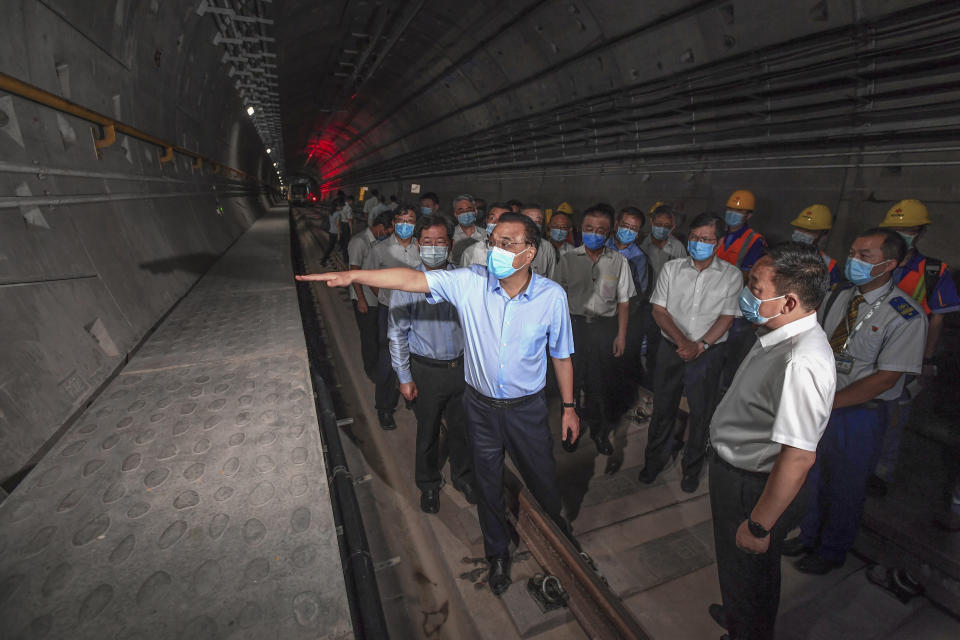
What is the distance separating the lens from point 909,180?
4.50 metres

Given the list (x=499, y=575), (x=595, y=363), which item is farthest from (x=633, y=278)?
(x=499, y=575)

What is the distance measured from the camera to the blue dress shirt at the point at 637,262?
17.0 ft

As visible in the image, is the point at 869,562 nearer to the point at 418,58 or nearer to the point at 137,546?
the point at 137,546

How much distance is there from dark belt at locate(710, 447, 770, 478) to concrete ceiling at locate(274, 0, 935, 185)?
511 centimetres

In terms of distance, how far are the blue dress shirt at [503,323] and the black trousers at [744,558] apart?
116 cm

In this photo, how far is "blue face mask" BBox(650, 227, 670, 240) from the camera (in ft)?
18.6

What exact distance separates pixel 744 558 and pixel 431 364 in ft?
7.54

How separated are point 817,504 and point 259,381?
402 centimetres

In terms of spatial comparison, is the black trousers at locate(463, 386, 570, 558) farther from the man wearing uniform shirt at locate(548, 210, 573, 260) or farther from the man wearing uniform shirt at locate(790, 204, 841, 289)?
the man wearing uniform shirt at locate(790, 204, 841, 289)

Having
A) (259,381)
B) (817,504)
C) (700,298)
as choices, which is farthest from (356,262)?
(817,504)

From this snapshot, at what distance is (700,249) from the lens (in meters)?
3.70

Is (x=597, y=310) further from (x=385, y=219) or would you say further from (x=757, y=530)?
(x=385, y=219)

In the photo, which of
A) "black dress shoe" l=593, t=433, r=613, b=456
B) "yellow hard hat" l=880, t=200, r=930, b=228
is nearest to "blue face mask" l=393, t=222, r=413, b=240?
"black dress shoe" l=593, t=433, r=613, b=456

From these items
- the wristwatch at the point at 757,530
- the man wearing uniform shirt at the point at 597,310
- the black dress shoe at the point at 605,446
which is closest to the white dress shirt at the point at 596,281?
the man wearing uniform shirt at the point at 597,310
